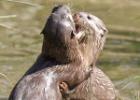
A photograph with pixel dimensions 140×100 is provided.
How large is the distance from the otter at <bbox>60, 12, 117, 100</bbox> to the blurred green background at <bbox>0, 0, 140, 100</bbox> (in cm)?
132

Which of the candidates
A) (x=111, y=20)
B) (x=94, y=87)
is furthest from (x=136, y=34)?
(x=94, y=87)

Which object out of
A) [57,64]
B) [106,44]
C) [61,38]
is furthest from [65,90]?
[106,44]

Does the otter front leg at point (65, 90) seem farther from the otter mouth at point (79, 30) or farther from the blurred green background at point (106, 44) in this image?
the blurred green background at point (106, 44)

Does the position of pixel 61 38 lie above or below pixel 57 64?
above

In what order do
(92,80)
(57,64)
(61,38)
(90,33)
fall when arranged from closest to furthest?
(61,38) → (57,64) → (90,33) → (92,80)

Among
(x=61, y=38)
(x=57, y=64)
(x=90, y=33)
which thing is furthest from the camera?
(x=90, y=33)

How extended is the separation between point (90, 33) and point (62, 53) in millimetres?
251

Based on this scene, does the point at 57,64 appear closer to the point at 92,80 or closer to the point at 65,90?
the point at 65,90

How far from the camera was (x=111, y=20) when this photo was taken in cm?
916

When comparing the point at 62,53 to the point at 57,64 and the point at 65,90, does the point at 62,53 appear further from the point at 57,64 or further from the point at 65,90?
the point at 65,90

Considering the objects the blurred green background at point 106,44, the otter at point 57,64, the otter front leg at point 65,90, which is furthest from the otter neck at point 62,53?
the blurred green background at point 106,44

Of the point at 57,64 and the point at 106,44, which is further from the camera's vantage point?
the point at 106,44

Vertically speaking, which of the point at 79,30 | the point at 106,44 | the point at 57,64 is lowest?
the point at 106,44

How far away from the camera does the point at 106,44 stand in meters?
7.96
